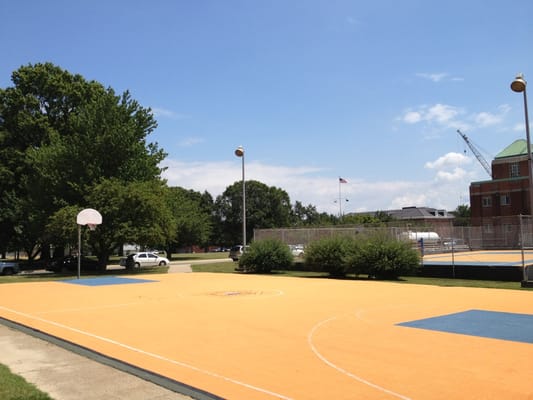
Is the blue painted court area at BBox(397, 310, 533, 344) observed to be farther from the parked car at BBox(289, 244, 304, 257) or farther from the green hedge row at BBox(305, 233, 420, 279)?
the parked car at BBox(289, 244, 304, 257)

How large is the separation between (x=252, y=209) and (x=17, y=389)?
96.3m

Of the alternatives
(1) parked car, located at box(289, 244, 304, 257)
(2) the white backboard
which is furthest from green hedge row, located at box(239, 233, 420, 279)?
(2) the white backboard

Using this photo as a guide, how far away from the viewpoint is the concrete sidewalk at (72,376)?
21.6 feet

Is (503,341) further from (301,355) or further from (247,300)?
(247,300)

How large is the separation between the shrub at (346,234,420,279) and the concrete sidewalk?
18.5 meters

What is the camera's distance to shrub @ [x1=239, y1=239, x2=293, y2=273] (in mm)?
32156

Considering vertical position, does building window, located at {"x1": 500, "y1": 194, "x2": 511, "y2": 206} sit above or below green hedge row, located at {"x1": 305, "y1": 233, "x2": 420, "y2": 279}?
above

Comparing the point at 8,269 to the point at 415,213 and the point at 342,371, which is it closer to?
the point at 342,371

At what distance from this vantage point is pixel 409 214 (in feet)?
389

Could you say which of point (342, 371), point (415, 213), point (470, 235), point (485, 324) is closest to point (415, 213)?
point (415, 213)

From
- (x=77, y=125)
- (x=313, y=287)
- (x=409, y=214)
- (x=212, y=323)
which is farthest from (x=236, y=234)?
(x=212, y=323)

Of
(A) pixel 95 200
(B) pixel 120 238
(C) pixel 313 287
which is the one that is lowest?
(C) pixel 313 287

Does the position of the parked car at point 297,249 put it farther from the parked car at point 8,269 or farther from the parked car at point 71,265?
the parked car at point 8,269

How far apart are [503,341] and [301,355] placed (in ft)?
13.2
